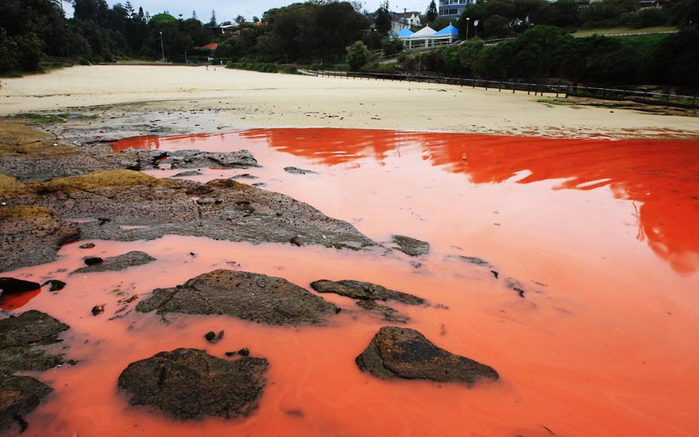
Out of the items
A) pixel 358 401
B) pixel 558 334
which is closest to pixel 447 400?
pixel 358 401

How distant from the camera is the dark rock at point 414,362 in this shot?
8.69 ft

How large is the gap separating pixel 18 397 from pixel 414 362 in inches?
91.5

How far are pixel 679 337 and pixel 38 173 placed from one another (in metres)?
8.70

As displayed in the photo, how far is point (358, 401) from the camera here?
2492 millimetres

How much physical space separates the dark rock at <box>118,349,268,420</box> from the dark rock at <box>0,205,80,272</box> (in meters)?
2.18

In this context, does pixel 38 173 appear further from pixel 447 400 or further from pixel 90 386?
pixel 447 400

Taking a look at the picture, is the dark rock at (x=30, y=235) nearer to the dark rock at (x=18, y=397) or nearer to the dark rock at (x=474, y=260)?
the dark rock at (x=18, y=397)

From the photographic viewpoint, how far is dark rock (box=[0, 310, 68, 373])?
8.42ft

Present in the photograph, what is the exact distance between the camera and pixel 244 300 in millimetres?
3344

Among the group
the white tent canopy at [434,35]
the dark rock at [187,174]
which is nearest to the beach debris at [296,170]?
the dark rock at [187,174]

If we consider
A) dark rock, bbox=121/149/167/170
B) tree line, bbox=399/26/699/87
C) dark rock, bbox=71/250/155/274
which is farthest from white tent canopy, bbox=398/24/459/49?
dark rock, bbox=71/250/155/274

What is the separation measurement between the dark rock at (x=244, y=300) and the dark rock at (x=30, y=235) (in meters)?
1.52

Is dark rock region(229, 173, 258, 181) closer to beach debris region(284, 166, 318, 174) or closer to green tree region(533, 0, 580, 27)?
beach debris region(284, 166, 318, 174)

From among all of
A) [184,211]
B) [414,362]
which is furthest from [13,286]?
[414,362]
